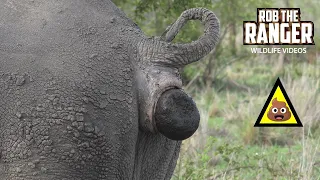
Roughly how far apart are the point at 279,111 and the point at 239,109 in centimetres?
105

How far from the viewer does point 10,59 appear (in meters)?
2.51

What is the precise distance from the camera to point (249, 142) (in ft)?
27.3

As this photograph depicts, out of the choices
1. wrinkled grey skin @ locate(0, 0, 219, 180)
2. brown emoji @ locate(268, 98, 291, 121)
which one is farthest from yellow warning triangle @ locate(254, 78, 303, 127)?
wrinkled grey skin @ locate(0, 0, 219, 180)

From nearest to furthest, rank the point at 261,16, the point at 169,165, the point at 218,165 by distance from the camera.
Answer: the point at 169,165 < the point at 218,165 < the point at 261,16

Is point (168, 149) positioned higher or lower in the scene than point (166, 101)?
lower

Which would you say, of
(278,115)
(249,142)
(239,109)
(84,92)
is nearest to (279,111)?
(278,115)

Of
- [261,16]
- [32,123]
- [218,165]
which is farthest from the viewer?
[261,16]

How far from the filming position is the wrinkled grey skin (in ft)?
7.97

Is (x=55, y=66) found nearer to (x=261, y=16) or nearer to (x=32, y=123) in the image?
(x=32, y=123)

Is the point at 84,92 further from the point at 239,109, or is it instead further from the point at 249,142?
the point at 239,109

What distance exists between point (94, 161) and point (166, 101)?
0.35 m

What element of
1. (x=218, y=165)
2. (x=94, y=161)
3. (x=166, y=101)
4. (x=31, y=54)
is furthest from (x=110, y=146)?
(x=218, y=165)

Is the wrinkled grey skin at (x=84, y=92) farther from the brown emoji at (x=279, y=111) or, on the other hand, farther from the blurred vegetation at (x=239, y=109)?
the brown emoji at (x=279, y=111)

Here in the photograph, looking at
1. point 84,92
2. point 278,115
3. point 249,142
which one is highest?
point 84,92
